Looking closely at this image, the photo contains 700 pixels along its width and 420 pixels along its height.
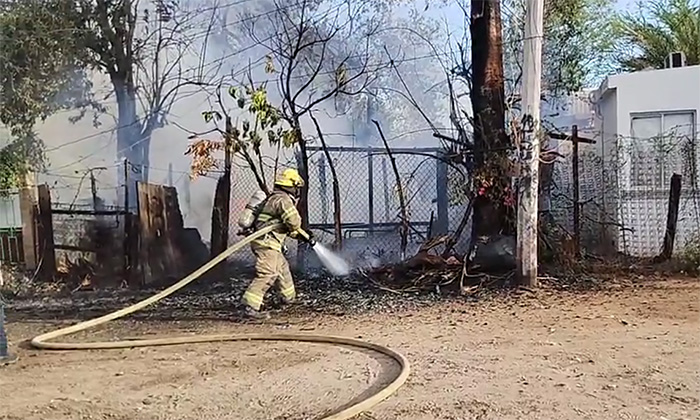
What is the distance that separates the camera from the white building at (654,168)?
8656mm

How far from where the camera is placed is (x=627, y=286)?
22.9 ft

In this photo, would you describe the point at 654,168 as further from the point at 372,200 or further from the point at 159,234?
the point at 159,234

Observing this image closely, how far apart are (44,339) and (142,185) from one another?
3474 mm

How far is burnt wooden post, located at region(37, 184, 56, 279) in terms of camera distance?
9047 millimetres

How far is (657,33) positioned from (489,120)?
10.0m

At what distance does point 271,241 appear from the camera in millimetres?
6426

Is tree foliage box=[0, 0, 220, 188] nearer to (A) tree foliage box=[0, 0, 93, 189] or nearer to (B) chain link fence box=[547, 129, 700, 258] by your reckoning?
(A) tree foliage box=[0, 0, 93, 189]

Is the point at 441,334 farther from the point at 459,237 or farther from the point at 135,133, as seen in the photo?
the point at 135,133

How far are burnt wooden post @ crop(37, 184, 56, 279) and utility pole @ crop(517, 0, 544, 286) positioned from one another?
601 cm

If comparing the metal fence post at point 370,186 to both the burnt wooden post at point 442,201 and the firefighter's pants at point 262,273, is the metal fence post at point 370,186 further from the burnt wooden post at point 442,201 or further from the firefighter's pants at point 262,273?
the firefighter's pants at point 262,273

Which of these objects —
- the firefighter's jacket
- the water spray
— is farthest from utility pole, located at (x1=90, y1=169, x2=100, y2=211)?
the firefighter's jacket

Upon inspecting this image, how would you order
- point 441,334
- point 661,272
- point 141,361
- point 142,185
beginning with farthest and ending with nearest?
point 142,185, point 661,272, point 441,334, point 141,361

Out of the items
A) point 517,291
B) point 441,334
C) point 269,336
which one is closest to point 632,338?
point 441,334

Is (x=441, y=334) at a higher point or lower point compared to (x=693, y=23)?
lower
